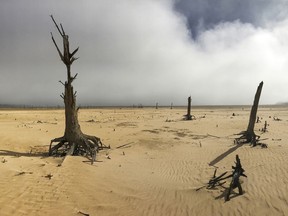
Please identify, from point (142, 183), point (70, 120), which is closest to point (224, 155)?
point (142, 183)

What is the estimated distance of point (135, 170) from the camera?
12141 mm

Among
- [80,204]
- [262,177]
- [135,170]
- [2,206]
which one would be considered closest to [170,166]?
[135,170]

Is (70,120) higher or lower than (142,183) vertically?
higher

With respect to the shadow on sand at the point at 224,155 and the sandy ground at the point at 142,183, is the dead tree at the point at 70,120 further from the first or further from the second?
the shadow on sand at the point at 224,155

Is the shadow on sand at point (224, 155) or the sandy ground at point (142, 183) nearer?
the sandy ground at point (142, 183)

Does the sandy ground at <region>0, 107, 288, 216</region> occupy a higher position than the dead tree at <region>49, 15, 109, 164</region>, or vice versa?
the dead tree at <region>49, 15, 109, 164</region>

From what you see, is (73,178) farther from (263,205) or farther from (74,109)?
(263,205)

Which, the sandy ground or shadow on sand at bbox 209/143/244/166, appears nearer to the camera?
the sandy ground

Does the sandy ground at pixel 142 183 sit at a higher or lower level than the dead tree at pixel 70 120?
lower

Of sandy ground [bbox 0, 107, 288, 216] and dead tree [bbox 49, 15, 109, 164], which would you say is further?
dead tree [bbox 49, 15, 109, 164]

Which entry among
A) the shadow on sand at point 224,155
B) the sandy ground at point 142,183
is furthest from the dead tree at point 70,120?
the shadow on sand at point 224,155

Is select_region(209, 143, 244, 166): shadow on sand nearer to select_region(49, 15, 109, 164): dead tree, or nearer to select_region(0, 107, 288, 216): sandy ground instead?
select_region(0, 107, 288, 216): sandy ground

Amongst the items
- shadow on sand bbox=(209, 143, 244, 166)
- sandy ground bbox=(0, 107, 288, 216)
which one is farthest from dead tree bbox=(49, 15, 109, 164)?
shadow on sand bbox=(209, 143, 244, 166)

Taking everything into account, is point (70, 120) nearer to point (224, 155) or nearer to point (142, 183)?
point (142, 183)
